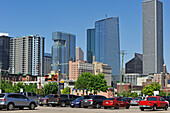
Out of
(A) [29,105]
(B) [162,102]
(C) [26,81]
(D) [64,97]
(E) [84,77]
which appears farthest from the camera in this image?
(C) [26,81]

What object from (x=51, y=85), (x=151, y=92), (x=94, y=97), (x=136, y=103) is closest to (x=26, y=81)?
(x=51, y=85)

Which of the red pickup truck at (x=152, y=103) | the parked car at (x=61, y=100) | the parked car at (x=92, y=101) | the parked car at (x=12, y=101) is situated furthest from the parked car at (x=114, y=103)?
the parked car at (x=12, y=101)

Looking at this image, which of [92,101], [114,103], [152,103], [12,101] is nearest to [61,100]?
[92,101]

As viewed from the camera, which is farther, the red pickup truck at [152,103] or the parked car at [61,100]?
the parked car at [61,100]

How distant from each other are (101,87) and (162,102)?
82.8 m

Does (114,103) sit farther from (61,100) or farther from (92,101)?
(61,100)

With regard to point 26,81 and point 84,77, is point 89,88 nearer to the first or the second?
point 84,77

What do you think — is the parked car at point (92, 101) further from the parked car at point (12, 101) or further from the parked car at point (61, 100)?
the parked car at point (12, 101)

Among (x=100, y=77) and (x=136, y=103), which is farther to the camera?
(x=100, y=77)

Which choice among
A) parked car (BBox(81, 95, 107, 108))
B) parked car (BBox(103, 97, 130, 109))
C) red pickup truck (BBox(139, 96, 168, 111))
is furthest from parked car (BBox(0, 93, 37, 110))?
red pickup truck (BBox(139, 96, 168, 111))

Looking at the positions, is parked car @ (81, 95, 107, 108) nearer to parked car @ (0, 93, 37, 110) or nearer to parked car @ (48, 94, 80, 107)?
parked car @ (48, 94, 80, 107)

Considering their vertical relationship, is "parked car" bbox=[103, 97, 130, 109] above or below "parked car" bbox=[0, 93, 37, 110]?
below

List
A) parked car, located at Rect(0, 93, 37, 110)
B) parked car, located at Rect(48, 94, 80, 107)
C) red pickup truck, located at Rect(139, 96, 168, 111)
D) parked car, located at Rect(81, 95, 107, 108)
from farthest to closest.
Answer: parked car, located at Rect(48, 94, 80, 107)
parked car, located at Rect(81, 95, 107, 108)
red pickup truck, located at Rect(139, 96, 168, 111)
parked car, located at Rect(0, 93, 37, 110)

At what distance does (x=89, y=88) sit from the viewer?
11831cm
